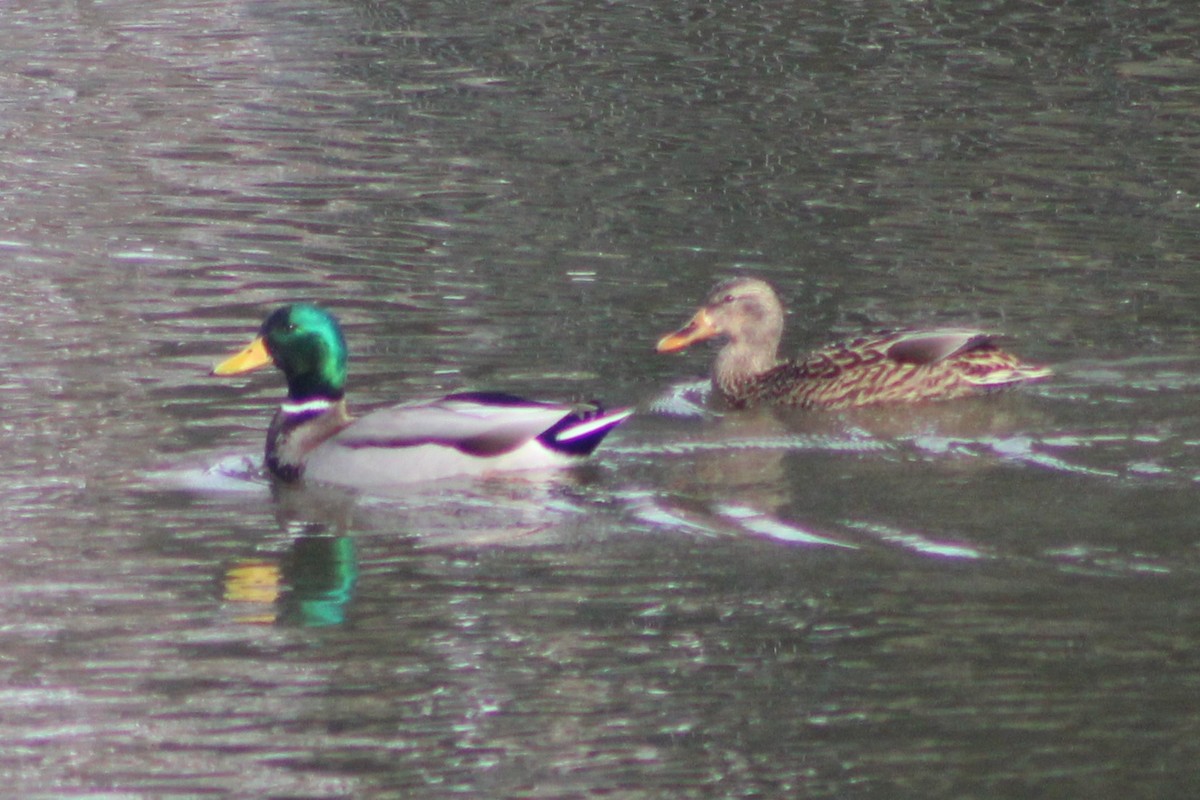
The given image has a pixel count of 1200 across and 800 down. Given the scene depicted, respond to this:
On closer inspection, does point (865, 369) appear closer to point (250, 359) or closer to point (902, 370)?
point (902, 370)

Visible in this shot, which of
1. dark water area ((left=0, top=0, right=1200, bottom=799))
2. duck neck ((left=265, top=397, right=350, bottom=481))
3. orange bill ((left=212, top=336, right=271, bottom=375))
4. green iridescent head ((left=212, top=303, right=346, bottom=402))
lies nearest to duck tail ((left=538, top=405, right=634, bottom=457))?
dark water area ((left=0, top=0, right=1200, bottom=799))

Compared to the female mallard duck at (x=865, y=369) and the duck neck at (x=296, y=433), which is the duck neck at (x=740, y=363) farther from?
the duck neck at (x=296, y=433)

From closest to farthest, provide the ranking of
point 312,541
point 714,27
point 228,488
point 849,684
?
1. point 849,684
2. point 312,541
3. point 228,488
4. point 714,27

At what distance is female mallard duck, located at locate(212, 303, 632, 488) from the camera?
31.3 feet

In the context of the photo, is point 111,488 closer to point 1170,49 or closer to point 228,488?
point 228,488

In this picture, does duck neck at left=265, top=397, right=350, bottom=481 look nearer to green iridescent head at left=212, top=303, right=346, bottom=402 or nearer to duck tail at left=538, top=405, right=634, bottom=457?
green iridescent head at left=212, top=303, right=346, bottom=402

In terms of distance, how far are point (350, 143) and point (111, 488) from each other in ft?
27.7

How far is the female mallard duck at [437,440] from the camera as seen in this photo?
9547mm

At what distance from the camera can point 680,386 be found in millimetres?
11469

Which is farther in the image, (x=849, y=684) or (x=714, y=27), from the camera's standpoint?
(x=714, y=27)

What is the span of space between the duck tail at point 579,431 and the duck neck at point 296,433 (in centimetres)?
92

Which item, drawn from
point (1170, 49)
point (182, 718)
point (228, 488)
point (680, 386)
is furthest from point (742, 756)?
point (1170, 49)

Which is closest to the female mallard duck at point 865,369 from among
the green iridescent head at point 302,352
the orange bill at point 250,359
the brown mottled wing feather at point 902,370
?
the brown mottled wing feather at point 902,370

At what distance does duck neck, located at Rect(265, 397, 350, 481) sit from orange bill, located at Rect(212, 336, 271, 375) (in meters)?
0.34
